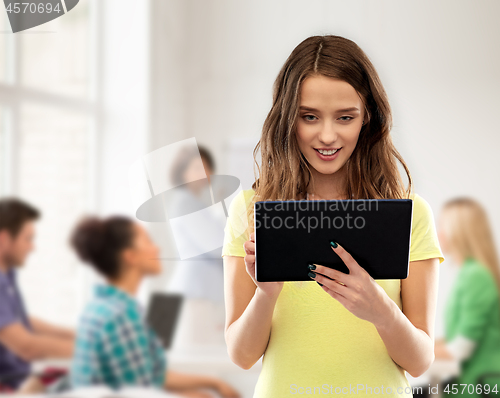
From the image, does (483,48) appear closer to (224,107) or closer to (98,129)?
(224,107)

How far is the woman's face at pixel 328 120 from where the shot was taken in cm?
53

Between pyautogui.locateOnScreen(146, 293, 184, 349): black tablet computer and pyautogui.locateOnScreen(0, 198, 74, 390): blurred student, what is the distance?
43cm

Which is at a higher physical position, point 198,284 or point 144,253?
point 144,253

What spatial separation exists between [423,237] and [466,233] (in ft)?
4.54

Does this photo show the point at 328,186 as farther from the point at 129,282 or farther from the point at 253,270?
the point at 129,282

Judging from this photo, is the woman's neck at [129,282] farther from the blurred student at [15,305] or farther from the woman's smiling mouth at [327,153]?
the woman's smiling mouth at [327,153]

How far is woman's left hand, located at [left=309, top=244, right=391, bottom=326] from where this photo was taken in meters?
0.45

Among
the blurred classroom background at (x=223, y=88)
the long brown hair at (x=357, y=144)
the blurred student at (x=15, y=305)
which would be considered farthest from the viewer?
the blurred classroom background at (x=223, y=88)

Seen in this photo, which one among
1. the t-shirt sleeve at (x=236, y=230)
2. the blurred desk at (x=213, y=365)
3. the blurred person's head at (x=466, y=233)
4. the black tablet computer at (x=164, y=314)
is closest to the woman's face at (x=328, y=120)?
the t-shirt sleeve at (x=236, y=230)

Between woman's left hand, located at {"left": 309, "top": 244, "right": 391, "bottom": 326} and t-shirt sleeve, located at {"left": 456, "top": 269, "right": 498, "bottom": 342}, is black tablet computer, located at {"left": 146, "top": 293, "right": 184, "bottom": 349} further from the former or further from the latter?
woman's left hand, located at {"left": 309, "top": 244, "right": 391, "bottom": 326}

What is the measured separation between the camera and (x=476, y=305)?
62.2 inches

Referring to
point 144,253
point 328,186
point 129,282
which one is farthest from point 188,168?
point 328,186

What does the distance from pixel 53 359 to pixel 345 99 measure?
5.04ft

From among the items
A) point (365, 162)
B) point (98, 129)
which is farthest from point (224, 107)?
point (365, 162)
